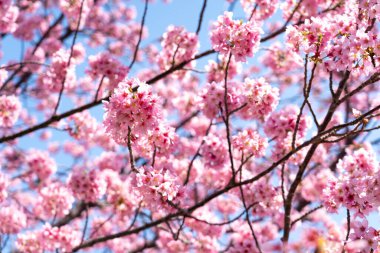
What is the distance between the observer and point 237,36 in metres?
4.10

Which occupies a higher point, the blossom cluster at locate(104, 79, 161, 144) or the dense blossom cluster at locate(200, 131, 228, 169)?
the dense blossom cluster at locate(200, 131, 228, 169)

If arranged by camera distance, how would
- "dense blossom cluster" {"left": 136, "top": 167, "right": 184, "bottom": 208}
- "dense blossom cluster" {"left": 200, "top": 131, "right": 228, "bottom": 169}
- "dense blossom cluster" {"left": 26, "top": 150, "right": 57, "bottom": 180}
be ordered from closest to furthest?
"dense blossom cluster" {"left": 136, "top": 167, "right": 184, "bottom": 208}, "dense blossom cluster" {"left": 200, "top": 131, "right": 228, "bottom": 169}, "dense blossom cluster" {"left": 26, "top": 150, "right": 57, "bottom": 180}

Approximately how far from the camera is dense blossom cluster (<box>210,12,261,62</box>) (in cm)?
408

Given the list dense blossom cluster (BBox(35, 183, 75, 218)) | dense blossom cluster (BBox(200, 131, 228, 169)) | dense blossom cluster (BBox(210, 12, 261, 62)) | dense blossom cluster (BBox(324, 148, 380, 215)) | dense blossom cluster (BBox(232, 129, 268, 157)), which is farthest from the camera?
dense blossom cluster (BBox(35, 183, 75, 218))

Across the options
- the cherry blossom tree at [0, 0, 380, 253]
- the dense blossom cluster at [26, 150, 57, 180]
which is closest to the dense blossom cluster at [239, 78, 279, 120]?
the cherry blossom tree at [0, 0, 380, 253]

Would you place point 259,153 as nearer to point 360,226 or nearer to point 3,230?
point 360,226

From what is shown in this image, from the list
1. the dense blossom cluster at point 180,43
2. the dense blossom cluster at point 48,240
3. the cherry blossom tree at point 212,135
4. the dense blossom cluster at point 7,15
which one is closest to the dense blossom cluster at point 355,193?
the cherry blossom tree at point 212,135

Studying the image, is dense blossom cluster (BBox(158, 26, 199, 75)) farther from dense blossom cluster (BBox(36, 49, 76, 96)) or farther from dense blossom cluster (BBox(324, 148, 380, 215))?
dense blossom cluster (BBox(324, 148, 380, 215))

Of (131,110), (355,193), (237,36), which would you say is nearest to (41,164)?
(237,36)

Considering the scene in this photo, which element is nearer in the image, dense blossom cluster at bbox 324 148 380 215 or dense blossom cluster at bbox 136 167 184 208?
dense blossom cluster at bbox 324 148 380 215

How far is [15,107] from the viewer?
6602 millimetres

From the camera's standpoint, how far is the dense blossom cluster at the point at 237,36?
408cm

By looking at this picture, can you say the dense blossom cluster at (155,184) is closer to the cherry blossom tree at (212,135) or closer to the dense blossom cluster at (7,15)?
the cherry blossom tree at (212,135)

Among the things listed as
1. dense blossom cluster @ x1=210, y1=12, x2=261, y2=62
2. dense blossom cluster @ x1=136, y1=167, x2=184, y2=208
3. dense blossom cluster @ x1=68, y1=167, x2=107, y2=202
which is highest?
dense blossom cluster @ x1=68, y1=167, x2=107, y2=202
